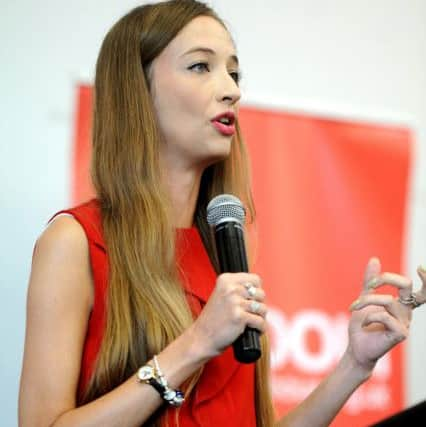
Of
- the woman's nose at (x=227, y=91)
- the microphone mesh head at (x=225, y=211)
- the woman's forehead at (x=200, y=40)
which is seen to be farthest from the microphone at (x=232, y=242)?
the woman's forehead at (x=200, y=40)

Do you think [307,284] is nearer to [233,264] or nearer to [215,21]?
[215,21]

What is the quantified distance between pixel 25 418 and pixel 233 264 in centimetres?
47

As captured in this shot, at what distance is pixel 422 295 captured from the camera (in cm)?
159

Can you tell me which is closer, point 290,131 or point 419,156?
point 290,131

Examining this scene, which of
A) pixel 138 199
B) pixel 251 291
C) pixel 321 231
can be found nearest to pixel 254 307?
pixel 251 291

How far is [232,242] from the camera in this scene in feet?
4.73

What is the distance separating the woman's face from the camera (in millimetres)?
1697

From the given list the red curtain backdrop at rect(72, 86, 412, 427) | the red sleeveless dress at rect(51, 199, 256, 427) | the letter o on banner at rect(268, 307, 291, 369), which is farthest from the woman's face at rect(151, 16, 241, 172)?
the letter o on banner at rect(268, 307, 291, 369)

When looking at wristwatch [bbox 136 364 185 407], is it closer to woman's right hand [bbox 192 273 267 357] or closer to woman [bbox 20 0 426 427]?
woman [bbox 20 0 426 427]

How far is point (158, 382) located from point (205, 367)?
0.23 m

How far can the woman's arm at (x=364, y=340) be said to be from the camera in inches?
62.5

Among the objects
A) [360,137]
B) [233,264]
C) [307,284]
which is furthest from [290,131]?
[233,264]

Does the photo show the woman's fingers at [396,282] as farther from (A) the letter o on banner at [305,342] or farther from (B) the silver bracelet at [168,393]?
(A) the letter o on banner at [305,342]

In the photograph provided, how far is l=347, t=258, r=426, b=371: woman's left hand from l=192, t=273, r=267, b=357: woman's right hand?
1.05 ft
